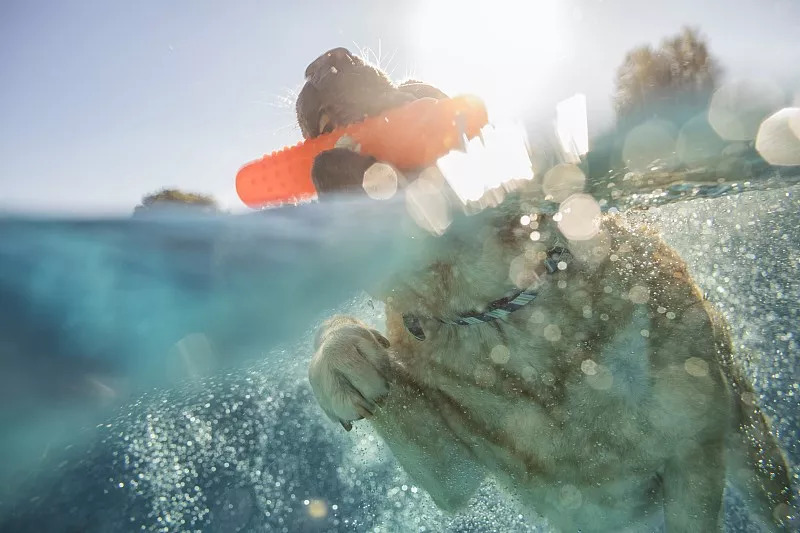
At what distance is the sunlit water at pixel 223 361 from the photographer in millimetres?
1129

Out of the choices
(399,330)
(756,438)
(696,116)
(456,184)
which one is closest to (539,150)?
(456,184)

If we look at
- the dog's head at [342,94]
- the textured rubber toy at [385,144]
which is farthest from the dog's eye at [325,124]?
the textured rubber toy at [385,144]

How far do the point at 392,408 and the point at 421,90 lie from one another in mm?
1726

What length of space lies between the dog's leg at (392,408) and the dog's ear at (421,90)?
1327 mm

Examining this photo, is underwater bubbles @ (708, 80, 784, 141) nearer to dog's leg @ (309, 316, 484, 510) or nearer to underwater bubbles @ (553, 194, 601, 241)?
underwater bubbles @ (553, 194, 601, 241)

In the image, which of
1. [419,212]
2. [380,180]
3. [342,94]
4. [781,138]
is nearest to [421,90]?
[342,94]

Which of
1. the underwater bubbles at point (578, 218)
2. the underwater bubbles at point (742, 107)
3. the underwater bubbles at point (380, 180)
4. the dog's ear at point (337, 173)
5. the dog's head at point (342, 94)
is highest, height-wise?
the dog's head at point (342, 94)

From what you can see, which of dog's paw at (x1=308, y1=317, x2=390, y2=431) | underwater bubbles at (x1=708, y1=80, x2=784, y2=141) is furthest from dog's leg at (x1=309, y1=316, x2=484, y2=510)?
underwater bubbles at (x1=708, y1=80, x2=784, y2=141)

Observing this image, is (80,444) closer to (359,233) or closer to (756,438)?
(359,233)

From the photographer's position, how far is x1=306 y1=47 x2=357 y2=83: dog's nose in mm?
2221

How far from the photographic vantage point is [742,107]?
214 centimetres

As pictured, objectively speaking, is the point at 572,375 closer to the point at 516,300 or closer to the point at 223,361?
the point at 516,300

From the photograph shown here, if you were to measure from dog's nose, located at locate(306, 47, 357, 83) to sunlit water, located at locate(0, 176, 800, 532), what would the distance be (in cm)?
102

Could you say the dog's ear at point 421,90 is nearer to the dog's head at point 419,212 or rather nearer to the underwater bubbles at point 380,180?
the dog's head at point 419,212
